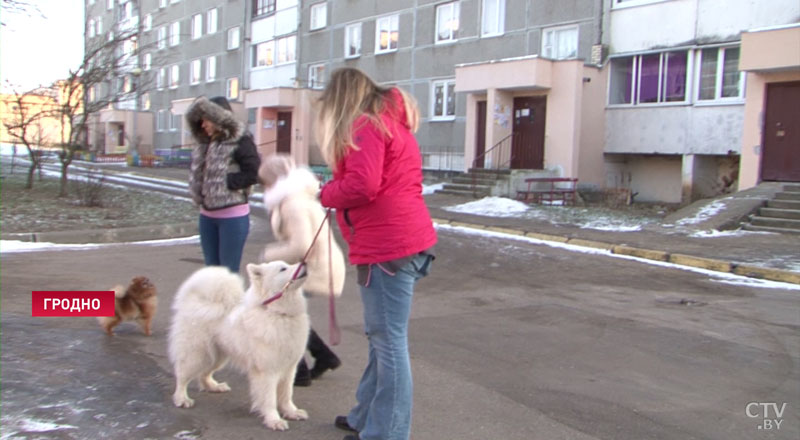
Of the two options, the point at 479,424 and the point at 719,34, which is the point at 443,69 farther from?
the point at 479,424

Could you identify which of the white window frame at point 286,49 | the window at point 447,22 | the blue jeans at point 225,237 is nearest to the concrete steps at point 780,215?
the blue jeans at point 225,237

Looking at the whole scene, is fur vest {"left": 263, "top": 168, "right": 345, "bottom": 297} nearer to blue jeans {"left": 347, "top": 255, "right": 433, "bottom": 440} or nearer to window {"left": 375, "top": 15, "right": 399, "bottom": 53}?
blue jeans {"left": 347, "top": 255, "right": 433, "bottom": 440}

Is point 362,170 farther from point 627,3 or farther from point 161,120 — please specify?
point 161,120

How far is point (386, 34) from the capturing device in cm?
2869

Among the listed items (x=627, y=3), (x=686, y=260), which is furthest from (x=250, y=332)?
(x=627, y=3)

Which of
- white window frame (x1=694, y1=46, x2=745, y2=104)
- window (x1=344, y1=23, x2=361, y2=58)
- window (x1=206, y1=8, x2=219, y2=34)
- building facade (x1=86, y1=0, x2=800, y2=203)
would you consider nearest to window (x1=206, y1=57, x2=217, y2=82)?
window (x1=206, y1=8, x2=219, y2=34)

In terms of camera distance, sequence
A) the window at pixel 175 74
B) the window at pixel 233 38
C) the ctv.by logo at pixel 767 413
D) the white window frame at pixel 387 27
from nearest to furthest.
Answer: the ctv.by logo at pixel 767 413, the white window frame at pixel 387 27, the window at pixel 233 38, the window at pixel 175 74

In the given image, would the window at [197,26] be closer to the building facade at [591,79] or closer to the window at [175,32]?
the window at [175,32]

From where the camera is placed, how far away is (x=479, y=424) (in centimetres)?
406

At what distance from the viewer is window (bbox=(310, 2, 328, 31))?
3231 centimetres

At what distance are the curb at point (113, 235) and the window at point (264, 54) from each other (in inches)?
1031

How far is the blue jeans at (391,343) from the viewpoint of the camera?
3270mm

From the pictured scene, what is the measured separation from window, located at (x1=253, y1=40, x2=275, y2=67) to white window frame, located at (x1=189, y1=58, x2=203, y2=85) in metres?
6.23

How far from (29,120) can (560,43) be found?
15.7 meters
